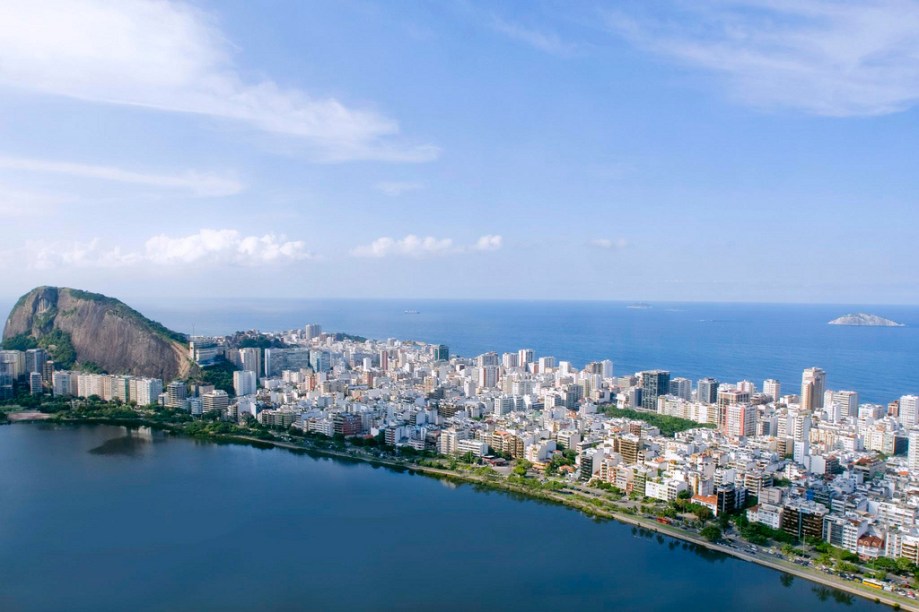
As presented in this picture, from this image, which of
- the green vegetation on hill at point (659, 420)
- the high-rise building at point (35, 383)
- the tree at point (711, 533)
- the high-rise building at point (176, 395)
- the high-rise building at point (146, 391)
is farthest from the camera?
the high-rise building at point (35, 383)

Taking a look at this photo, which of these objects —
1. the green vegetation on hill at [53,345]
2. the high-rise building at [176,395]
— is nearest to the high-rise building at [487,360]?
the high-rise building at [176,395]

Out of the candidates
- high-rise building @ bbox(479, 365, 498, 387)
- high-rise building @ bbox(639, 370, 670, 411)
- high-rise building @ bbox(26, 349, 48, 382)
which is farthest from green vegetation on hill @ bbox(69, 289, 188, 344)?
high-rise building @ bbox(639, 370, 670, 411)

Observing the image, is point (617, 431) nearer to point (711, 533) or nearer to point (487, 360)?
point (711, 533)

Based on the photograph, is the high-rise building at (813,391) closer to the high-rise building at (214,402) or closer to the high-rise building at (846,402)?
the high-rise building at (846,402)

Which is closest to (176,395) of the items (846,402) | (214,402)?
(214,402)

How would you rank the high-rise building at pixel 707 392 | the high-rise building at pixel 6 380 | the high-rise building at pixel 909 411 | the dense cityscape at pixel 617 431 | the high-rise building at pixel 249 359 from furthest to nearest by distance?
the high-rise building at pixel 249 359 → the high-rise building at pixel 6 380 → the high-rise building at pixel 707 392 → the high-rise building at pixel 909 411 → the dense cityscape at pixel 617 431

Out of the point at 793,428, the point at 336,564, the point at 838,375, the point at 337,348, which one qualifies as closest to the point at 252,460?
the point at 336,564

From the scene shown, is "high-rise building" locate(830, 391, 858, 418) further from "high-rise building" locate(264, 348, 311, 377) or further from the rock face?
the rock face
